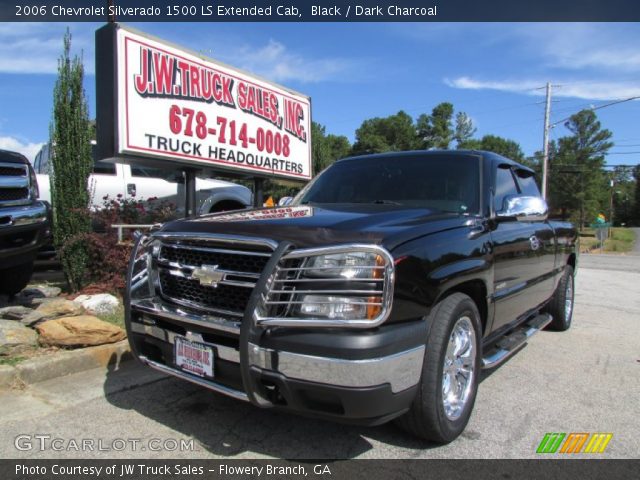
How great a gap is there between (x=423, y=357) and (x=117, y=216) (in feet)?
17.1

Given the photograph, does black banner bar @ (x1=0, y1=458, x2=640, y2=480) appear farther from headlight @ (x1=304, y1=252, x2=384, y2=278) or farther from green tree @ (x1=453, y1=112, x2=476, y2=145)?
green tree @ (x1=453, y1=112, x2=476, y2=145)

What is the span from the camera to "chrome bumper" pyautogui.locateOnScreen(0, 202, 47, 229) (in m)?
4.53

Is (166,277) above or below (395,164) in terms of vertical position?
below

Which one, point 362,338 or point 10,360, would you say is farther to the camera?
point 10,360

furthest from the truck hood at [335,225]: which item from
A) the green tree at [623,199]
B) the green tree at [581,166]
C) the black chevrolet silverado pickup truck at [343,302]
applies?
the green tree at [623,199]

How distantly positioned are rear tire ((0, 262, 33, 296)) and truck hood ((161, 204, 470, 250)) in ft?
10.7

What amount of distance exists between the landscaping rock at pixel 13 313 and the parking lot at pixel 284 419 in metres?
1.33

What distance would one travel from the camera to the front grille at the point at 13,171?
470 centimetres

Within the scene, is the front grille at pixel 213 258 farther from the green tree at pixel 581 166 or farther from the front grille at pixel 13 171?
the green tree at pixel 581 166

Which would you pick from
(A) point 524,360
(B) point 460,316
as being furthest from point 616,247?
(B) point 460,316

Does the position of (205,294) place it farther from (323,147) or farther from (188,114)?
(323,147)

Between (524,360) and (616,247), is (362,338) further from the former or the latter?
(616,247)

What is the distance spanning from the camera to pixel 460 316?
2873 millimetres

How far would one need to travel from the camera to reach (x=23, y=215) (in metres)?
4.70
